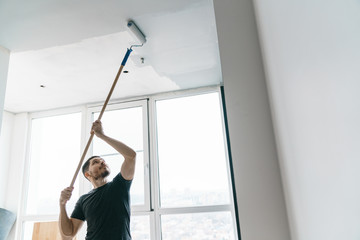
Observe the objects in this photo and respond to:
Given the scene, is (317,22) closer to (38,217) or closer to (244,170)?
(244,170)

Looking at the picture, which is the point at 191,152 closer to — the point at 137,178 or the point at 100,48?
the point at 137,178

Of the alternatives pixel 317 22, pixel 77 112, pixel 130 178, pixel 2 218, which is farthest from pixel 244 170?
pixel 2 218

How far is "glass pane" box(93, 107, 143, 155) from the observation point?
3.17 meters

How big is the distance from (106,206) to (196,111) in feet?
5.79

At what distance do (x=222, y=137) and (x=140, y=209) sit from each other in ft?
4.36

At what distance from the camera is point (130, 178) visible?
1.76 m

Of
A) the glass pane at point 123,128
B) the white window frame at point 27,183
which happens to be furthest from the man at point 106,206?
the white window frame at point 27,183

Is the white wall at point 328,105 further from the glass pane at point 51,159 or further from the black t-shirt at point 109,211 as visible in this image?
the glass pane at point 51,159

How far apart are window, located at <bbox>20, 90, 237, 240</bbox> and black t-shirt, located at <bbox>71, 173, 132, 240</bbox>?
49.7 inches

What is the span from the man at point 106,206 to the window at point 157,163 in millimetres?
1178

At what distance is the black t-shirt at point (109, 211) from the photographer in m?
1.59

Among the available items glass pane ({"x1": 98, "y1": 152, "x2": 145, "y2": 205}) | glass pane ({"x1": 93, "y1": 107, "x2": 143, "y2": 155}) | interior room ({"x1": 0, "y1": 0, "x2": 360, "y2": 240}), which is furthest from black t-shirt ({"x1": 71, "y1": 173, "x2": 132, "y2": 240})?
glass pane ({"x1": 93, "y1": 107, "x2": 143, "y2": 155})

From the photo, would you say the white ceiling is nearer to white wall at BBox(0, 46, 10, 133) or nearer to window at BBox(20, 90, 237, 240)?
white wall at BBox(0, 46, 10, 133)

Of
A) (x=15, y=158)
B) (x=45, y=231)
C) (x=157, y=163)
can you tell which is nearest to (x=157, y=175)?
(x=157, y=163)
